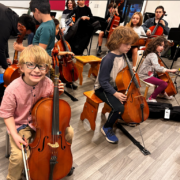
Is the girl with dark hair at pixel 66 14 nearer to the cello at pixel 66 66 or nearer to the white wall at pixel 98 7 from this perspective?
the cello at pixel 66 66

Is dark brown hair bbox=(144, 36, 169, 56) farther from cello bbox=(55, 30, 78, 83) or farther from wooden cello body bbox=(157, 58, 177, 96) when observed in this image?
cello bbox=(55, 30, 78, 83)

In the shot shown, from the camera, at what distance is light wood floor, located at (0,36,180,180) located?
1.47m

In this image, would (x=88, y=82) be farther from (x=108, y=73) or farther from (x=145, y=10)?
(x=145, y=10)

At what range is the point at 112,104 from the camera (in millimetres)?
1744

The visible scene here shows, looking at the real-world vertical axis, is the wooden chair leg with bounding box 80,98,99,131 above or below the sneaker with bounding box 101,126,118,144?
above

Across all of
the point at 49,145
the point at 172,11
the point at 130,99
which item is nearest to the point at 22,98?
the point at 49,145

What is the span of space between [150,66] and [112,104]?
117cm

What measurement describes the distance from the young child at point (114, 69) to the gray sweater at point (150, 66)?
0.83 m

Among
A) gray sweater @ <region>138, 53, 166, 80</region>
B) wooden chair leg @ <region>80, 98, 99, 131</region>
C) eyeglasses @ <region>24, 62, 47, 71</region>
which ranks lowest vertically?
wooden chair leg @ <region>80, 98, 99, 131</region>

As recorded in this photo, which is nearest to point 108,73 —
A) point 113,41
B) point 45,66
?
point 113,41

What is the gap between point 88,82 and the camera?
124 inches

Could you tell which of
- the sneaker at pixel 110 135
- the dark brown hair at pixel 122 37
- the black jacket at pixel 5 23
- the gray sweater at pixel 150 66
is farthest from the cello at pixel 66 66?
the gray sweater at pixel 150 66

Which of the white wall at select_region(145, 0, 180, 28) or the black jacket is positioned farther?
the white wall at select_region(145, 0, 180, 28)

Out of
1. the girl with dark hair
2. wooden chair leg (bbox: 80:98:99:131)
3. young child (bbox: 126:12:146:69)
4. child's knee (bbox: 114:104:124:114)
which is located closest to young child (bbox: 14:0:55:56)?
wooden chair leg (bbox: 80:98:99:131)
